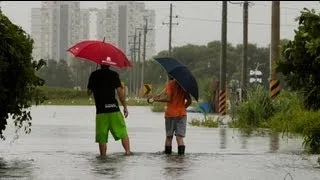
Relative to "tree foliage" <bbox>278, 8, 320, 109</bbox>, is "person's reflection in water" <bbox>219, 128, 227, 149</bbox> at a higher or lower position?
lower

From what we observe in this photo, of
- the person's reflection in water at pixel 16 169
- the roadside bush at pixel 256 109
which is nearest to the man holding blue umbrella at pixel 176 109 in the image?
the person's reflection in water at pixel 16 169

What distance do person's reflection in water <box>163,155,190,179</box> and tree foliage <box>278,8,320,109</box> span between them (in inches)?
92.5

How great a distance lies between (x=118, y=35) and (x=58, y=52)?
56.5 feet

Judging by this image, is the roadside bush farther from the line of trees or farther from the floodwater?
the line of trees

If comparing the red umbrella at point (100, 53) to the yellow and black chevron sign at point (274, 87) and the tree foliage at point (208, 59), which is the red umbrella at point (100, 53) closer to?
the yellow and black chevron sign at point (274, 87)

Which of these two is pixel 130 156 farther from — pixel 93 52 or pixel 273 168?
pixel 273 168

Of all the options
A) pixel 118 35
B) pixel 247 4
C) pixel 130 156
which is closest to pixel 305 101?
pixel 130 156

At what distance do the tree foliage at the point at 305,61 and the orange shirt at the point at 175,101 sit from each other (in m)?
1.83

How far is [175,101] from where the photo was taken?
1357 centimetres

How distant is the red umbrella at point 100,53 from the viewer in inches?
503

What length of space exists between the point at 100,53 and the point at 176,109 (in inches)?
69.4

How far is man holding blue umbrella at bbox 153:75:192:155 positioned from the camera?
532 inches

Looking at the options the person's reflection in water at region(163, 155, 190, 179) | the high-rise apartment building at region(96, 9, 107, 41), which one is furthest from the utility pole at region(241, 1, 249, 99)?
the high-rise apartment building at region(96, 9, 107, 41)

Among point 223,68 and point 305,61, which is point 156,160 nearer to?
point 305,61
